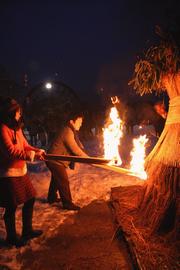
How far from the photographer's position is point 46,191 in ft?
24.0

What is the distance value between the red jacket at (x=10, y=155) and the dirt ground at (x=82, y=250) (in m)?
1.27

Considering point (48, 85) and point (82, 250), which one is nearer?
point (82, 250)

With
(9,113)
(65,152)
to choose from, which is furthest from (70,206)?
(9,113)

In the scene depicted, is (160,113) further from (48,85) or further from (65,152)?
(48,85)

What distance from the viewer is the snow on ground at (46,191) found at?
13.4 feet

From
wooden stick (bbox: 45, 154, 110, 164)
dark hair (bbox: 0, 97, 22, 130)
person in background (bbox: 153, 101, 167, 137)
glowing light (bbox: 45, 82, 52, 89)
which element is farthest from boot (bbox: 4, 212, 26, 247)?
glowing light (bbox: 45, 82, 52, 89)

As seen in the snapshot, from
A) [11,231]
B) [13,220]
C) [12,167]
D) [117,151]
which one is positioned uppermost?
[117,151]

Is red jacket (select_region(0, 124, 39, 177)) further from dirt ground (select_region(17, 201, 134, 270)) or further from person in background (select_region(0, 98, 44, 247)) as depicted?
dirt ground (select_region(17, 201, 134, 270))

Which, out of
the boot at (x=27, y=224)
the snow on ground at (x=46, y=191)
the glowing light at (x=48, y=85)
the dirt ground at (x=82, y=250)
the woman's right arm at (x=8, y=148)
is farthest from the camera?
the glowing light at (x=48, y=85)

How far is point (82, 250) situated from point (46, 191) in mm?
3483

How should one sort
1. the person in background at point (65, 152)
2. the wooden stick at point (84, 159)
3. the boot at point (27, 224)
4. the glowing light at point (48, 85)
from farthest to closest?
1. the glowing light at point (48, 85)
2. the person in background at point (65, 152)
3. the boot at point (27, 224)
4. the wooden stick at point (84, 159)

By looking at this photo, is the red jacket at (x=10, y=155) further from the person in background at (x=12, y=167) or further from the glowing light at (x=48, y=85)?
the glowing light at (x=48, y=85)

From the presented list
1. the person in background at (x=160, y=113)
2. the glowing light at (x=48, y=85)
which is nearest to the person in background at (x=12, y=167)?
the person in background at (x=160, y=113)

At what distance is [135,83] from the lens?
16.1ft
